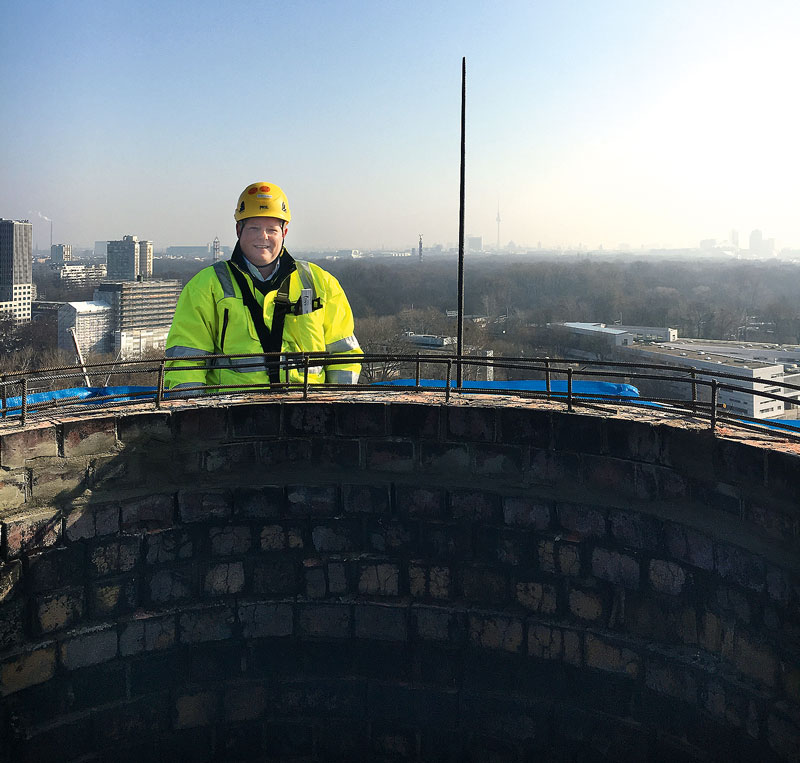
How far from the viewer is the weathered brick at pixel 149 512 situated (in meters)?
7.84

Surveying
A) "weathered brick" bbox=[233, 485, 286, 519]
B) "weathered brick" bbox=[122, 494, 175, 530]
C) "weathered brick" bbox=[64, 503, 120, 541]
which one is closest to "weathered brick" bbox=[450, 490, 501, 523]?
"weathered brick" bbox=[233, 485, 286, 519]

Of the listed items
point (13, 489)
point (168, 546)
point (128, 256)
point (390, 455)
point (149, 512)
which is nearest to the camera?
point (13, 489)

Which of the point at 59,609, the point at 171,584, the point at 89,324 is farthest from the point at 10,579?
the point at 89,324

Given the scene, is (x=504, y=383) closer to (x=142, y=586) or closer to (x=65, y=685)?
(x=142, y=586)

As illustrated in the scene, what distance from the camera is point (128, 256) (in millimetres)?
121562

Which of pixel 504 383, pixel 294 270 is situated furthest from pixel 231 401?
pixel 504 383

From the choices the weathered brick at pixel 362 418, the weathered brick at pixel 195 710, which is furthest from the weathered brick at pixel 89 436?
the weathered brick at pixel 195 710

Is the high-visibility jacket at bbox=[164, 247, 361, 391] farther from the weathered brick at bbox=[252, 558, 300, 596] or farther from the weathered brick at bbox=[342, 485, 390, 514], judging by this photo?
the weathered brick at bbox=[252, 558, 300, 596]

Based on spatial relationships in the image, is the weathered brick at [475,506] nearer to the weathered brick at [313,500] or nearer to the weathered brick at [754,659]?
the weathered brick at [313,500]

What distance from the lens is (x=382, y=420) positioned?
8.28 m

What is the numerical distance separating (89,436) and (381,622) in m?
3.37

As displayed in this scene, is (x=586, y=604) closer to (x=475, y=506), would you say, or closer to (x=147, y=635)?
(x=475, y=506)

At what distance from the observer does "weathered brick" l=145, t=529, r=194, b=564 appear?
7945mm

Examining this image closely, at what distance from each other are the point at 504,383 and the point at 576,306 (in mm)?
82801
